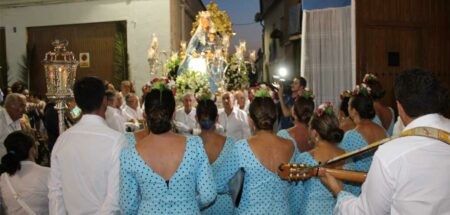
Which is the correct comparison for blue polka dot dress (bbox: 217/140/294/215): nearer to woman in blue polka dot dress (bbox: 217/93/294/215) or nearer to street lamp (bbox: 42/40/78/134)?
woman in blue polka dot dress (bbox: 217/93/294/215)

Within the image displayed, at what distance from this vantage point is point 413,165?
74.8 inches

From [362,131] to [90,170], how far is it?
8.23 feet

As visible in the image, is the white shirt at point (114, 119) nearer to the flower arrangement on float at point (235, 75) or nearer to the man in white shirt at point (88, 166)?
the man in white shirt at point (88, 166)

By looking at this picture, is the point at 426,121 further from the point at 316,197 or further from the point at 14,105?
the point at 14,105

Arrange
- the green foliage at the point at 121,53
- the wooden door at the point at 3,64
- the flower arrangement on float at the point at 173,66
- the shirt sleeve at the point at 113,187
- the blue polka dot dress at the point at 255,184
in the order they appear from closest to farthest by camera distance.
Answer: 1. the shirt sleeve at the point at 113,187
2. the blue polka dot dress at the point at 255,184
3. the flower arrangement on float at the point at 173,66
4. the green foliage at the point at 121,53
5. the wooden door at the point at 3,64

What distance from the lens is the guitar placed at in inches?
99.8

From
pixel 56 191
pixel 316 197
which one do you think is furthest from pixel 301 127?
pixel 56 191

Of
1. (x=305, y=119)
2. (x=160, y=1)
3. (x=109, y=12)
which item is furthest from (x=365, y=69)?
(x=109, y=12)

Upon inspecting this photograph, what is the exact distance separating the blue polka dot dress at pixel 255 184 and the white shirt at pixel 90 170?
76cm

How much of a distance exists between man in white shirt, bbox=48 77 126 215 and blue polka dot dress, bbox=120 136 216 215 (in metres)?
0.18

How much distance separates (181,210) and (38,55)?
39.3ft

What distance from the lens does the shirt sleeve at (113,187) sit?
2.88 m

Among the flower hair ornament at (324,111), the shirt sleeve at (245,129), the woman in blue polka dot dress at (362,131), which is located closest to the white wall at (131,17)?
the shirt sleeve at (245,129)

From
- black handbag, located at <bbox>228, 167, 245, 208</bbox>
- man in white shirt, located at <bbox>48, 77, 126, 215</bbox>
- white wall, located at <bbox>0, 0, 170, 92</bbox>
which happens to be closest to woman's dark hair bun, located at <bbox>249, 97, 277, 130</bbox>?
black handbag, located at <bbox>228, 167, 245, 208</bbox>
